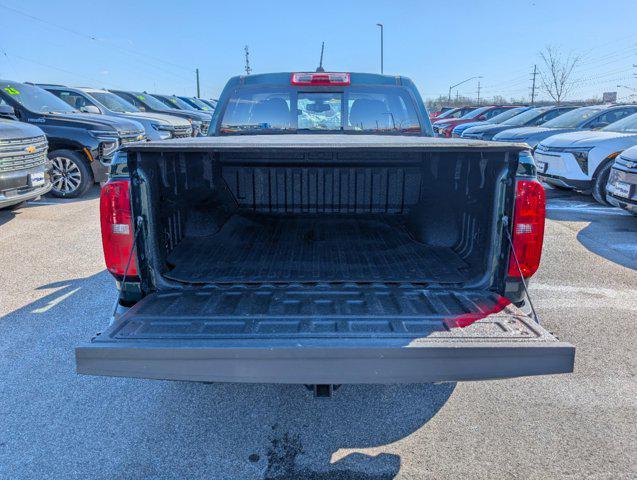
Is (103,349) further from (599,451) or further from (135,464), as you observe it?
(599,451)

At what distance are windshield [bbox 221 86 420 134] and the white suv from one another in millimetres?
5386

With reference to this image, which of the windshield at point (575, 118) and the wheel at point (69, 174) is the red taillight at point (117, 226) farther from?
the windshield at point (575, 118)

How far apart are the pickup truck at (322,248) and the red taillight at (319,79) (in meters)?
0.02

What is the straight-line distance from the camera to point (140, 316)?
7.43 ft

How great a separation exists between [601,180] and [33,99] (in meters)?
10.3

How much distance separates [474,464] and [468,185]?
5.07ft

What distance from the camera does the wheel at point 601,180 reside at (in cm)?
818

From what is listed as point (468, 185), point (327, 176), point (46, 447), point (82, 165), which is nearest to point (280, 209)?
point (327, 176)

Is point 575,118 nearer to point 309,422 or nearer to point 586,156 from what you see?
point 586,156

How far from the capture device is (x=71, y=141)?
28.6 ft

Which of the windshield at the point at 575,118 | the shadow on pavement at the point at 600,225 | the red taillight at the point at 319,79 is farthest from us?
the windshield at the point at 575,118

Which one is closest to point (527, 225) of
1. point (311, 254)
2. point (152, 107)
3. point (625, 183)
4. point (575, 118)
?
point (311, 254)

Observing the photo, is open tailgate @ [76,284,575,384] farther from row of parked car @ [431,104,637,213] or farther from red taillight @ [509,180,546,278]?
row of parked car @ [431,104,637,213]

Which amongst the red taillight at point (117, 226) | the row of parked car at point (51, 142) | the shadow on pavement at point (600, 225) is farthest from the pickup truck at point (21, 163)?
the shadow on pavement at point (600, 225)
